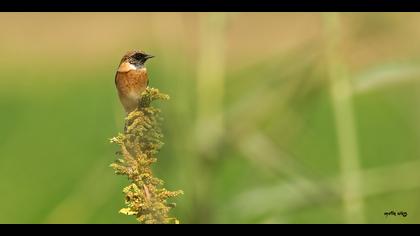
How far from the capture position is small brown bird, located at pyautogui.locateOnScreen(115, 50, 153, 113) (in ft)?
3.60

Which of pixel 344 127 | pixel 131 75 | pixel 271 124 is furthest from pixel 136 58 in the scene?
pixel 344 127

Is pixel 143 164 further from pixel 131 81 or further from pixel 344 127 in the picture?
pixel 344 127

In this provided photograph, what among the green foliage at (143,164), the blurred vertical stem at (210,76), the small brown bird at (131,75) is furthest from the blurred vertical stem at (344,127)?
the green foliage at (143,164)

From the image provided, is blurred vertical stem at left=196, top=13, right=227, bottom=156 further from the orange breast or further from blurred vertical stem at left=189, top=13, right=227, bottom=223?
the orange breast

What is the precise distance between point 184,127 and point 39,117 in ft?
12.9

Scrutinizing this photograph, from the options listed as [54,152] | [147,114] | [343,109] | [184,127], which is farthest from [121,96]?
[54,152]

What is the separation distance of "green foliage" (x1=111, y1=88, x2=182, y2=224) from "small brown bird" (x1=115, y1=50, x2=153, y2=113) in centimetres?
18

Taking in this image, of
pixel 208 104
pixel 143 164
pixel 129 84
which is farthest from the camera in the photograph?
pixel 208 104

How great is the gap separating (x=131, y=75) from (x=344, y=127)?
319mm

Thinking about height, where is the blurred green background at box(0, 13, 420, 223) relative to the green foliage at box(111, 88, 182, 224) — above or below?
above

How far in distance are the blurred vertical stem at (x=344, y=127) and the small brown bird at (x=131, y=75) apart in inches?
10.2

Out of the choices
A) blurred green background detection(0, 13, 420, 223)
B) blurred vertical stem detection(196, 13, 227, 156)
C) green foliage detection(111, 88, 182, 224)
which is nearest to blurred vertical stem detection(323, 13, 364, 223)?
blurred green background detection(0, 13, 420, 223)

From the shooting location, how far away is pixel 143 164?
33.6 inches

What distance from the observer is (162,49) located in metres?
1.20
